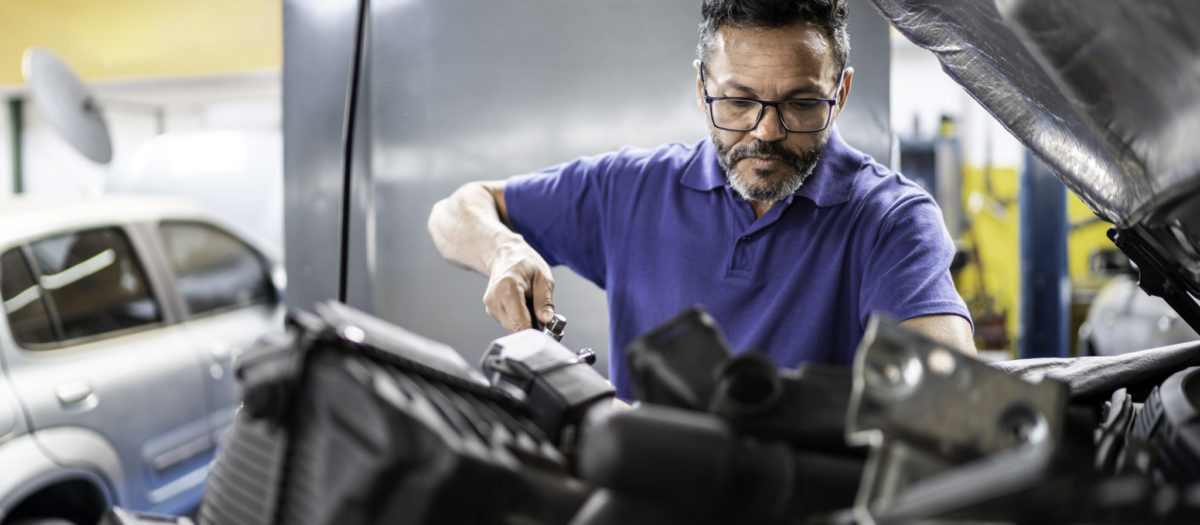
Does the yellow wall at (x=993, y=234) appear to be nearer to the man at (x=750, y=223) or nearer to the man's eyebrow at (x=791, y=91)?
the man at (x=750, y=223)

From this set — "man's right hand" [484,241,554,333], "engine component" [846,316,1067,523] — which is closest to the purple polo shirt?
"man's right hand" [484,241,554,333]

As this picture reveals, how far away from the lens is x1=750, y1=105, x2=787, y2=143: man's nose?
1362mm

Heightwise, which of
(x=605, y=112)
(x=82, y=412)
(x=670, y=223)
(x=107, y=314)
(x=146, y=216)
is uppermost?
(x=605, y=112)

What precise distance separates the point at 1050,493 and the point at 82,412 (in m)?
2.73

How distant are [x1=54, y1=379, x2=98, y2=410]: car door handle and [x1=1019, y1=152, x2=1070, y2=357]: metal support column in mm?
3980

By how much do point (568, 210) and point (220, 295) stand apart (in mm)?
2134

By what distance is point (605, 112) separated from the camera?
2502 millimetres

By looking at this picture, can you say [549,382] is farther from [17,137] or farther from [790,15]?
[17,137]

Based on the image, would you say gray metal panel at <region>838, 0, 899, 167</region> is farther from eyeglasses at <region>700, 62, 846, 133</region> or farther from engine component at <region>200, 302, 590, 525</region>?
engine component at <region>200, 302, 590, 525</region>

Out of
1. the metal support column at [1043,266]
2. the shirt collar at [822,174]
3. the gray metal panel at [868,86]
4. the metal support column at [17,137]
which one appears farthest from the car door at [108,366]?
the metal support column at [17,137]

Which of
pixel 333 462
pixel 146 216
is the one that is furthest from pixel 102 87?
pixel 333 462

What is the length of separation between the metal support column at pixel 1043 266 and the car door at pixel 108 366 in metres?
3.77

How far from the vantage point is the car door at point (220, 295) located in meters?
3.05

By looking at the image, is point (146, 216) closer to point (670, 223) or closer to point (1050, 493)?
point (670, 223)
